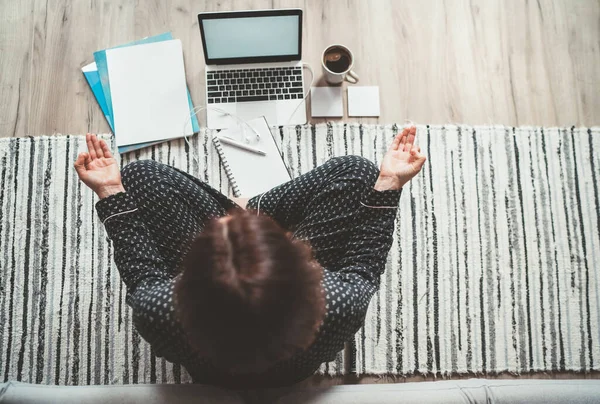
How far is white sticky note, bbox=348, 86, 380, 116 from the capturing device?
136 centimetres

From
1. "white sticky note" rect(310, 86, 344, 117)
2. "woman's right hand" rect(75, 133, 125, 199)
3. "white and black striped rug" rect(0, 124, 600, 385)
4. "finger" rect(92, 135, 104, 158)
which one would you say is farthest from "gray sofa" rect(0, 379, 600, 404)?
"white sticky note" rect(310, 86, 344, 117)

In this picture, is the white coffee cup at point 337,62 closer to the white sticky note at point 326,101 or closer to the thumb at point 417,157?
the white sticky note at point 326,101

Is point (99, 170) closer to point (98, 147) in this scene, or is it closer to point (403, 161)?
point (98, 147)

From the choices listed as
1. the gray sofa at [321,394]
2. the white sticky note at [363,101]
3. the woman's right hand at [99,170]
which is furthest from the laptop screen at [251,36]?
the gray sofa at [321,394]

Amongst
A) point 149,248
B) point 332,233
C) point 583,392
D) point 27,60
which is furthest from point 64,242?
point 583,392

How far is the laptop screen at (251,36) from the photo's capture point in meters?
1.16

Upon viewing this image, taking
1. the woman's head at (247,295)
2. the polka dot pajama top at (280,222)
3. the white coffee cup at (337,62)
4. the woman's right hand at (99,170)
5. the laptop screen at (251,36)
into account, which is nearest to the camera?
the woman's head at (247,295)

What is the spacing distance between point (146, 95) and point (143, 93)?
0.01 metres

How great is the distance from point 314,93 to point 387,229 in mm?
574

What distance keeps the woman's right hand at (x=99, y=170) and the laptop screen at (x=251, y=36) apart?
17.3 inches

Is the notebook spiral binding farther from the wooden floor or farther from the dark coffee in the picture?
the dark coffee

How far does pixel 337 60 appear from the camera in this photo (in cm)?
130

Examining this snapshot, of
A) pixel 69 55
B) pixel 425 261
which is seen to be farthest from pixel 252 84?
pixel 425 261

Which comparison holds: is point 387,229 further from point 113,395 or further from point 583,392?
point 113,395
